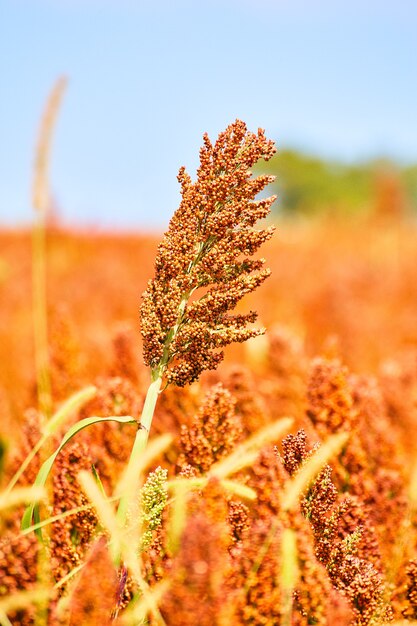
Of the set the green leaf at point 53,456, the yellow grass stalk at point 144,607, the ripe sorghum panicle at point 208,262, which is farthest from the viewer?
the ripe sorghum panicle at point 208,262

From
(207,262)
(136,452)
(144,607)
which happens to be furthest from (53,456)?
(207,262)

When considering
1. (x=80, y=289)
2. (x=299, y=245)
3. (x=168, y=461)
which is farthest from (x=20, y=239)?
(x=168, y=461)

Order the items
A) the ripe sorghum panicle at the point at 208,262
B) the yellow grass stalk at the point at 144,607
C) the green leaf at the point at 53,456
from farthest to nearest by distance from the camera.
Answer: the ripe sorghum panicle at the point at 208,262 < the green leaf at the point at 53,456 < the yellow grass stalk at the point at 144,607

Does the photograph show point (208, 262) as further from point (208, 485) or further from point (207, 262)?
point (208, 485)

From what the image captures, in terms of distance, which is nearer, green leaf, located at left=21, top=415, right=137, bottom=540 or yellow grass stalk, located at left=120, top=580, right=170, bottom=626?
yellow grass stalk, located at left=120, top=580, right=170, bottom=626

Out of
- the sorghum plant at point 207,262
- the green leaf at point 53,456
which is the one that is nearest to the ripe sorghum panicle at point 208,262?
the sorghum plant at point 207,262

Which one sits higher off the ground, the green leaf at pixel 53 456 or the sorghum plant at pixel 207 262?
the sorghum plant at pixel 207 262

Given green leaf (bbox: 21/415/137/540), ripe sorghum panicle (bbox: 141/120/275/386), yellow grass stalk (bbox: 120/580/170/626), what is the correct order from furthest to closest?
ripe sorghum panicle (bbox: 141/120/275/386), green leaf (bbox: 21/415/137/540), yellow grass stalk (bbox: 120/580/170/626)

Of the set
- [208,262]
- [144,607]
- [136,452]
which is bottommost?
[144,607]

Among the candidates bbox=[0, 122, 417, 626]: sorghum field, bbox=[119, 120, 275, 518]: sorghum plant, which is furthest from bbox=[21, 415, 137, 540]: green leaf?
bbox=[119, 120, 275, 518]: sorghum plant

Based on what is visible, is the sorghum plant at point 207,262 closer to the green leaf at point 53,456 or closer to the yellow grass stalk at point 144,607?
the green leaf at point 53,456

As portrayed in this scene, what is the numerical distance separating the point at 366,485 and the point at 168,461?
1.56ft

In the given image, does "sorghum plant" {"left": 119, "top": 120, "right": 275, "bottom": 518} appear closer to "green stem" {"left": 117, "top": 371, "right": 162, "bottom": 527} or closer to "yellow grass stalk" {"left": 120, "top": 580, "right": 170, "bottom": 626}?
"green stem" {"left": 117, "top": 371, "right": 162, "bottom": 527}

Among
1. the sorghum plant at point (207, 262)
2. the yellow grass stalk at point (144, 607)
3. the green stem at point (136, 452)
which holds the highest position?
the sorghum plant at point (207, 262)
